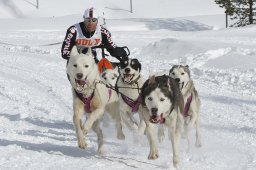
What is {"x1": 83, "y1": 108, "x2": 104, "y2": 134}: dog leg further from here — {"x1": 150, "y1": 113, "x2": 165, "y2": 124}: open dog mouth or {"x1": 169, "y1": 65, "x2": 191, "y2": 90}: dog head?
{"x1": 169, "y1": 65, "x2": 191, "y2": 90}: dog head

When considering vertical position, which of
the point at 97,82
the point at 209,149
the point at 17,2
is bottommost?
the point at 209,149

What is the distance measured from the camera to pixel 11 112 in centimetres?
822

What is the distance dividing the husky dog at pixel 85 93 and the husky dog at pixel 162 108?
0.72 metres

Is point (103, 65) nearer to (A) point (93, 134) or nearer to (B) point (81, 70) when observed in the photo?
(A) point (93, 134)

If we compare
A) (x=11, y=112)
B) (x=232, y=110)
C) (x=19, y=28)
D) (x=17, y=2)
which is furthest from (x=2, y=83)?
(x=17, y=2)

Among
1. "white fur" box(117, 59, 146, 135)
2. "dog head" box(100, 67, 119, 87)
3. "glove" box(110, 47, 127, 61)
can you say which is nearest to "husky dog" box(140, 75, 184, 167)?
"white fur" box(117, 59, 146, 135)

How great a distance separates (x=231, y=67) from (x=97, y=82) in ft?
24.1

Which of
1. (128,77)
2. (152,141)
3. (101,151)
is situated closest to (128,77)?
(128,77)

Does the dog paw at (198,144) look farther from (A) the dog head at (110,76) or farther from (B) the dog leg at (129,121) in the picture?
(A) the dog head at (110,76)

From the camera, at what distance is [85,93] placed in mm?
5594

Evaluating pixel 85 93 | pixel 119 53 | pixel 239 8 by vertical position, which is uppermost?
pixel 239 8

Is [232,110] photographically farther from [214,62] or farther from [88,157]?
[214,62]

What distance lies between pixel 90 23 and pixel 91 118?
166 cm

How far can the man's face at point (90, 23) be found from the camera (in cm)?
666
